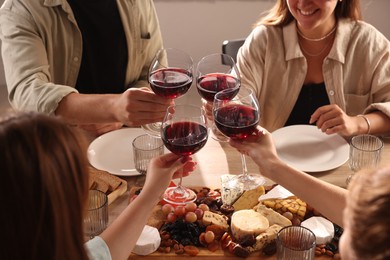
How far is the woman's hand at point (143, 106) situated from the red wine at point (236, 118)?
0.78 feet

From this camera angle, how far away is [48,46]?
2182 millimetres

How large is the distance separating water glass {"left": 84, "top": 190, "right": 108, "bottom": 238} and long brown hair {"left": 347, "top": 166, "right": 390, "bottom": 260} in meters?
0.75

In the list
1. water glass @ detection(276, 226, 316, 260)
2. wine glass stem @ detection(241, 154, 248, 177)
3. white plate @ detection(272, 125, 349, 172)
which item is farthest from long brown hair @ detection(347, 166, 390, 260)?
white plate @ detection(272, 125, 349, 172)

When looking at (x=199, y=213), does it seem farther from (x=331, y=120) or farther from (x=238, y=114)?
(x=331, y=120)

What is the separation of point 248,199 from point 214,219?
14cm

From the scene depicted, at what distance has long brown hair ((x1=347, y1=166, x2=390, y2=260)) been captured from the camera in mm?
915

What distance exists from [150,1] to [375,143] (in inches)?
44.2

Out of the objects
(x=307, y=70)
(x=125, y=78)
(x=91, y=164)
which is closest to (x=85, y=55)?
(x=125, y=78)

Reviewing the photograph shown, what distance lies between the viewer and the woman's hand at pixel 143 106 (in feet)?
5.78

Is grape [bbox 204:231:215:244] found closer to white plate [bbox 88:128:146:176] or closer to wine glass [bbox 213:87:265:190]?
wine glass [bbox 213:87:265:190]

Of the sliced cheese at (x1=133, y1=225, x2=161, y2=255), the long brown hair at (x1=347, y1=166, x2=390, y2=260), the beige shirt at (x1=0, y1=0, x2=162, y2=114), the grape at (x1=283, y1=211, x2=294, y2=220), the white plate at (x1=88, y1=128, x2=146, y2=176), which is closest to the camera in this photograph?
the long brown hair at (x1=347, y1=166, x2=390, y2=260)

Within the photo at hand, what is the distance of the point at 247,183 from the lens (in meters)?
1.75

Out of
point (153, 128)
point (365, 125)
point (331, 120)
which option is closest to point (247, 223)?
point (153, 128)


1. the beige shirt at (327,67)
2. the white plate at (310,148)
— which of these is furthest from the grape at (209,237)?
the beige shirt at (327,67)
